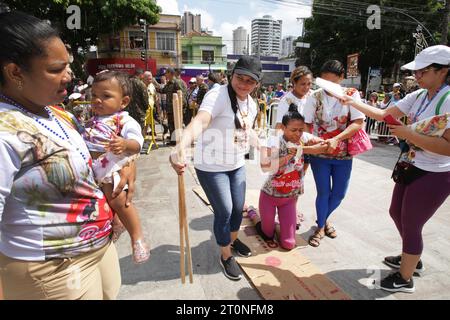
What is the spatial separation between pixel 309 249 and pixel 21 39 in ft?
9.89

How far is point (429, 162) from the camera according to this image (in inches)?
84.7

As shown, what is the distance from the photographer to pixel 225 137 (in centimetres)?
242

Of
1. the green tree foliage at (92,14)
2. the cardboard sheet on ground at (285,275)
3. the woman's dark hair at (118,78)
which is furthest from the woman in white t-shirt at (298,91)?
Result: the green tree foliage at (92,14)

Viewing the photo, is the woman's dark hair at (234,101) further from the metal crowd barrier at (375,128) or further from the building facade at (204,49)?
the building facade at (204,49)

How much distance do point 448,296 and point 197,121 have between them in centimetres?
252

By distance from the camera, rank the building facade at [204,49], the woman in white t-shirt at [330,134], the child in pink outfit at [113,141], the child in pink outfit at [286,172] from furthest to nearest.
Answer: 1. the building facade at [204,49]
2. the woman in white t-shirt at [330,134]
3. the child in pink outfit at [286,172]
4. the child in pink outfit at [113,141]

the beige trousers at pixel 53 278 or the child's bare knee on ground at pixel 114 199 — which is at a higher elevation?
the child's bare knee on ground at pixel 114 199

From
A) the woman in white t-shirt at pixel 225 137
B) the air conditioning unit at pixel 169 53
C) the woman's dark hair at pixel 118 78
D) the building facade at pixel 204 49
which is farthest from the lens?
the building facade at pixel 204 49

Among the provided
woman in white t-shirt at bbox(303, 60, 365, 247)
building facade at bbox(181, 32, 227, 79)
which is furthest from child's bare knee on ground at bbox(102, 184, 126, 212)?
building facade at bbox(181, 32, 227, 79)

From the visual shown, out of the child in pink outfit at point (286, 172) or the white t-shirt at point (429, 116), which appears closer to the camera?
the white t-shirt at point (429, 116)

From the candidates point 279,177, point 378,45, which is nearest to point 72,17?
point 279,177

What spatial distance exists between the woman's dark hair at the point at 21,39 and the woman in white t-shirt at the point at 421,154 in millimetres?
2096

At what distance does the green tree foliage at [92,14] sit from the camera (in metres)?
18.3
